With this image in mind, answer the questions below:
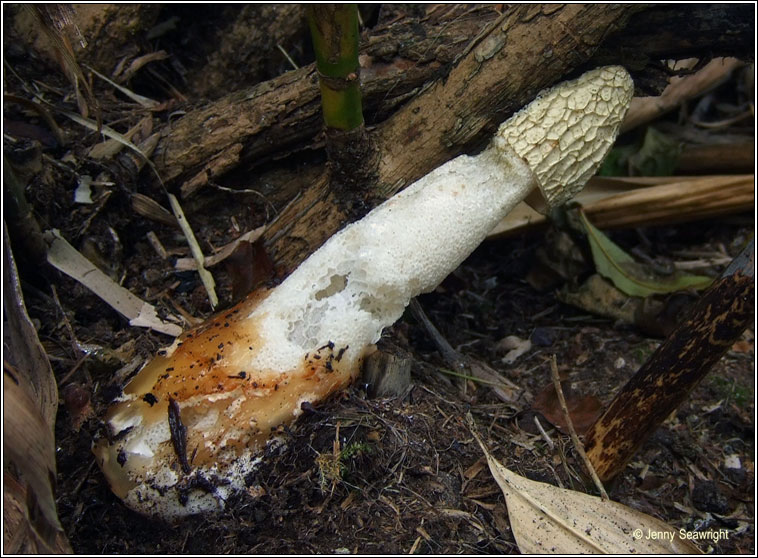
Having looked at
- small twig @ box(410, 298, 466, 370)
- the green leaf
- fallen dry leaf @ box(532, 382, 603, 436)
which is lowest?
the green leaf

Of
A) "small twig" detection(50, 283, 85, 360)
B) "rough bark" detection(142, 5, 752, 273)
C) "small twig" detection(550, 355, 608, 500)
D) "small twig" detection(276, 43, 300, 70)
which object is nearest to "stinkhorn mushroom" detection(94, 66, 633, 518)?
"rough bark" detection(142, 5, 752, 273)

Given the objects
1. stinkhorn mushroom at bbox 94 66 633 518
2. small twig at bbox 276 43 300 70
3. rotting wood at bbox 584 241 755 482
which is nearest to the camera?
rotting wood at bbox 584 241 755 482

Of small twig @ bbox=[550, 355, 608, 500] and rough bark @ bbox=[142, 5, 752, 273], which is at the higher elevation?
rough bark @ bbox=[142, 5, 752, 273]

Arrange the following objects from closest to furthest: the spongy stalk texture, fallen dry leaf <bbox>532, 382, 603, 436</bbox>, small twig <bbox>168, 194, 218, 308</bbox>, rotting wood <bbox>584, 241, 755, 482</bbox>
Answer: rotting wood <bbox>584, 241, 755, 482</bbox> → the spongy stalk texture → fallen dry leaf <bbox>532, 382, 603, 436</bbox> → small twig <bbox>168, 194, 218, 308</bbox>

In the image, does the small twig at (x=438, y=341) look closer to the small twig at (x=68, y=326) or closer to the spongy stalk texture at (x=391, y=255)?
the spongy stalk texture at (x=391, y=255)

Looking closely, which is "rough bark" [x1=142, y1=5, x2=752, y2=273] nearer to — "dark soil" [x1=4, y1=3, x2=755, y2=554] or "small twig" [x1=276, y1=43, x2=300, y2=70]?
"dark soil" [x1=4, y1=3, x2=755, y2=554]

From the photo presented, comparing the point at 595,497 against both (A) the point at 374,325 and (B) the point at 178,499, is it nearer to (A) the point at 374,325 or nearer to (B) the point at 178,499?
(A) the point at 374,325

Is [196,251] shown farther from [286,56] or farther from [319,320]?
[286,56]

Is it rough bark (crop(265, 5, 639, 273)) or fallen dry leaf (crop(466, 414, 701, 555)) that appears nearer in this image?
fallen dry leaf (crop(466, 414, 701, 555))
